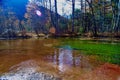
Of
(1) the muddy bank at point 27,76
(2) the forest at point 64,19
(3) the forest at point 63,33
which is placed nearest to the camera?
(1) the muddy bank at point 27,76

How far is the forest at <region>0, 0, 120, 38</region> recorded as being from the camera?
42.3ft

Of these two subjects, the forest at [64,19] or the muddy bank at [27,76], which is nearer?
the muddy bank at [27,76]

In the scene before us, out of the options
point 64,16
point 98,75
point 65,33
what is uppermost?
point 64,16

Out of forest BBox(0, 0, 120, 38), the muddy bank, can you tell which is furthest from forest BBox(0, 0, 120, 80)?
the muddy bank

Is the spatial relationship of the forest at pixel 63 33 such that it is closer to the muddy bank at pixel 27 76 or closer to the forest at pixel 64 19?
the forest at pixel 64 19

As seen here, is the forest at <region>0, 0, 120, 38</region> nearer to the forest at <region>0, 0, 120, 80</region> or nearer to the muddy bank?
the forest at <region>0, 0, 120, 80</region>

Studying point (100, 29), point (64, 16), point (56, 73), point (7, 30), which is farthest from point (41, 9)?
point (56, 73)

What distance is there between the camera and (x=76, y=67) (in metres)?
6.79

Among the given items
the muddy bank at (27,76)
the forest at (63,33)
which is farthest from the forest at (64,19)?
the muddy bank at (27,76)

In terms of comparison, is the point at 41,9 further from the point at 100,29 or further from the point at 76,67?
the point at 76,67

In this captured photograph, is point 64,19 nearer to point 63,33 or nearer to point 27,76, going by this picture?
point 63,33

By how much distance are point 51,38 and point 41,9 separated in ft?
8.71

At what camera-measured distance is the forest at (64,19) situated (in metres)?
12.9

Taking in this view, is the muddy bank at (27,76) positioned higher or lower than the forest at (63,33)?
lower
